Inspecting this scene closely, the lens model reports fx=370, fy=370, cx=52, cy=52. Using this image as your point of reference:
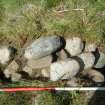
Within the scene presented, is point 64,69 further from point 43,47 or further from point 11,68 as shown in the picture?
point 11,68

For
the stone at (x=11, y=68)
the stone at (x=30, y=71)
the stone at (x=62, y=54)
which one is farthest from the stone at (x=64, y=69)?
the stone at (x=11, y=68)

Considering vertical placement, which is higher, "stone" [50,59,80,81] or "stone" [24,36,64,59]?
"stone" [24,36,64,59]

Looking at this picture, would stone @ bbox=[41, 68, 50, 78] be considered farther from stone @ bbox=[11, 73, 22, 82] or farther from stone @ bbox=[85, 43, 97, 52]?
stone @ bbox=[85, 43, 97, 52]

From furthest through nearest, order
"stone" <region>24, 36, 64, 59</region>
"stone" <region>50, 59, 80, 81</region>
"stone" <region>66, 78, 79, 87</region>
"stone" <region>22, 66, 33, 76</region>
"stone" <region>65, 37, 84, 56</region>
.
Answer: "stone" <region>22, 66, 33, 76</region> < "stone" <region>65, 37, 84, 56</region> < "stone" <region>24, 36, 64, 59</region> < "stone" <region>50, 59, 80, 81</region> < "stone" <region>66, 78, 79, 87</region>

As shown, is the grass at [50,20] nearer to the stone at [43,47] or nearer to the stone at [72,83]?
the stone at [43,47]

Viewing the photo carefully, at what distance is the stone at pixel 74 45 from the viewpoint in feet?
18.3

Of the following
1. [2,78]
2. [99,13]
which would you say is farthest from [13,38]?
[99,13]

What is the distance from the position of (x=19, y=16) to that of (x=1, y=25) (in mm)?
310

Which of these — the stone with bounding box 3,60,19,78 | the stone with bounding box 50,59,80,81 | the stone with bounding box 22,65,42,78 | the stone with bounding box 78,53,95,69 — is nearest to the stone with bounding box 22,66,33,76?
the stone with bounding box 22,65,42,78

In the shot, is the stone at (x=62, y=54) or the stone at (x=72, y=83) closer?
the stone at (x=72, y=83)

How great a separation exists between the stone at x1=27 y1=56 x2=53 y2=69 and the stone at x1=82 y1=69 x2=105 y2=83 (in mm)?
552

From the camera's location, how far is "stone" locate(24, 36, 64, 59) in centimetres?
548

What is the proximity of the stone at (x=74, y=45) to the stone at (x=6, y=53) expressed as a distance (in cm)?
85

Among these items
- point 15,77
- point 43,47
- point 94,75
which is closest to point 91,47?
point 94,75
